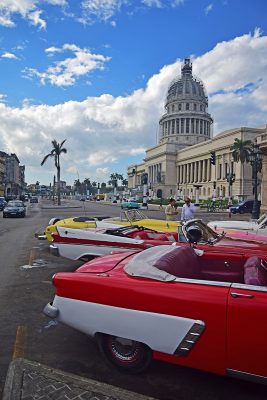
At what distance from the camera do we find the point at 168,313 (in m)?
3.26

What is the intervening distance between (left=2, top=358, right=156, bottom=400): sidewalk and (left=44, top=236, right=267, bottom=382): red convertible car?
0.39m

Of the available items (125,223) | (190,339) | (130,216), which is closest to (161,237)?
(125,223)

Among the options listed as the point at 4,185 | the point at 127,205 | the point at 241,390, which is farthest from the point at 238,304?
the point at 4,185

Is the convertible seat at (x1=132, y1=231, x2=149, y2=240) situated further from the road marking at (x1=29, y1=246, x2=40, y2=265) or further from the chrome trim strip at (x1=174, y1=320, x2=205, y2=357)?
the chrome trim strip at (x1=174, y1=320, x2=205, y2=357)

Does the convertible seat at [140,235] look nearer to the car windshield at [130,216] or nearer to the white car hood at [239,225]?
the car windshield at [130,216]

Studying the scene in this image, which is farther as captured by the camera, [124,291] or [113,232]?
[113,232]

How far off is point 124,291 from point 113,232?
3.97m

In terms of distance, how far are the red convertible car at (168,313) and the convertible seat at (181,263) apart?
1cm

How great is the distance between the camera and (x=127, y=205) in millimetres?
46969

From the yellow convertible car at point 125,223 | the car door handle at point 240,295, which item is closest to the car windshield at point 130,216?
the yellow convertible car at point 125,223

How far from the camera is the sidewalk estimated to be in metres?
3.13

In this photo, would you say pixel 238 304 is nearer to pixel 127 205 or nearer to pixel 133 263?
pixel 133 263

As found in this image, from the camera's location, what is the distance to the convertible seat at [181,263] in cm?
379

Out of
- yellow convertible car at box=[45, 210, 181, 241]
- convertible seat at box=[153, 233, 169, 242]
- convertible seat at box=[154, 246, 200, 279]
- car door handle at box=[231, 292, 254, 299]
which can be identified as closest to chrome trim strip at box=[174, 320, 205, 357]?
car door handle at box=[231, 292, 254, 299]
